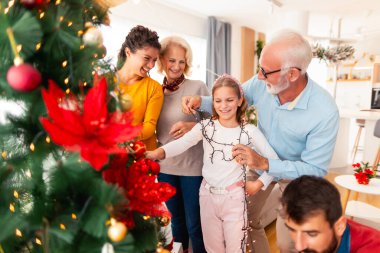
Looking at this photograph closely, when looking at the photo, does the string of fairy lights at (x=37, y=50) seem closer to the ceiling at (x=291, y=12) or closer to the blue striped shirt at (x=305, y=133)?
the blue striped shirt at (x=305, y=133)

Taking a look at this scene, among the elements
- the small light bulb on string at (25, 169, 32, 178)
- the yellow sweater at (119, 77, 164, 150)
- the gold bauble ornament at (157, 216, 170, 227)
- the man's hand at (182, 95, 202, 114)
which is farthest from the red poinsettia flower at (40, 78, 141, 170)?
the man's hand at (182, 95, 202, 114)

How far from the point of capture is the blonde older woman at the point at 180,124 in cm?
167

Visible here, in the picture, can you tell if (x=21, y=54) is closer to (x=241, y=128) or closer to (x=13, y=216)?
(x=13, y=216)

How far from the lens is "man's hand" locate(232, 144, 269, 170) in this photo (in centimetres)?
145

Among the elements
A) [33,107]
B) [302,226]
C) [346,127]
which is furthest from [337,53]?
[33,107]

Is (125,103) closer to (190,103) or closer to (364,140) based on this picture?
(190,103)

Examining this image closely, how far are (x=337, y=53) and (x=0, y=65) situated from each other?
512cm

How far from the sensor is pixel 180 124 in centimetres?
162

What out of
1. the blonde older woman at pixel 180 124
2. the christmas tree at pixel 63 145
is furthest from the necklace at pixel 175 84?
the christmas tree at pixel 63 145

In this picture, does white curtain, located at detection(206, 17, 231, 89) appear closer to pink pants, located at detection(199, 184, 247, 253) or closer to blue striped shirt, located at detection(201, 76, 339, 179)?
blue striped shirt, located at detection(201, 76, 339, 179)

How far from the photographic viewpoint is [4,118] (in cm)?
63

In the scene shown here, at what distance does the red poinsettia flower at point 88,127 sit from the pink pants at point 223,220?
1045 millimetres

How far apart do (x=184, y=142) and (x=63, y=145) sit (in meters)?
1.05

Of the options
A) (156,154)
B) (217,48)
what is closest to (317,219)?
(156,154)
